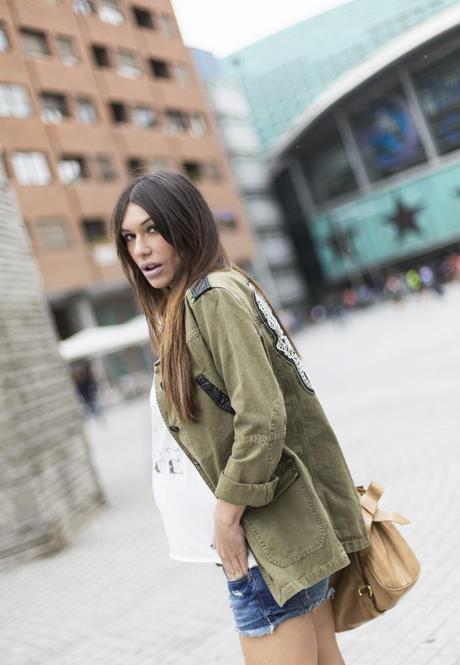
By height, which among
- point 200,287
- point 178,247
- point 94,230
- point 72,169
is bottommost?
point 200,287

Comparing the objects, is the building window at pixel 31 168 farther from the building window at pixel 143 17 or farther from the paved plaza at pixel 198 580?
the paved plaza at pixel 198 580

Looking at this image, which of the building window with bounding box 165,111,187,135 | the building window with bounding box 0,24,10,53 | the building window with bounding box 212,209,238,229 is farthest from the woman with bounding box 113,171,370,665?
the building window with bounding box 212,209,238,229

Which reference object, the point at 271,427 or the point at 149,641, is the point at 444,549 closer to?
the point at 149,641

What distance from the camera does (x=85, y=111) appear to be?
3828cm

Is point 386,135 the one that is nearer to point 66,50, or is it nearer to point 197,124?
point 197,124

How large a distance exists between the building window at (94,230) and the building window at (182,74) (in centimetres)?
1219

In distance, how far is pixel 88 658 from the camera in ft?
15.0

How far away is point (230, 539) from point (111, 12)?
42863 mm

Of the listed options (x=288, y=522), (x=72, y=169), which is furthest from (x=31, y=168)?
(x=288, y=522)

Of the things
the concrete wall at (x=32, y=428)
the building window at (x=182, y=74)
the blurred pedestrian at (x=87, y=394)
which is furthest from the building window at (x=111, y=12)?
the concrete wall at (x=32, y=428)

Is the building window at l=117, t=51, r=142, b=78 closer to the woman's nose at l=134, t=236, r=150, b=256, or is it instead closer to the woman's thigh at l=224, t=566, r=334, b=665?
the woman's nose at l=134, t=236, r=150, b=256

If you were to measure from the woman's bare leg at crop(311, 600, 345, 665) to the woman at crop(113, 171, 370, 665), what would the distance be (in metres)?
0.12

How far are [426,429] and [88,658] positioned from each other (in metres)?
5.00

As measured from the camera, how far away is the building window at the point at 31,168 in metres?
33.4
